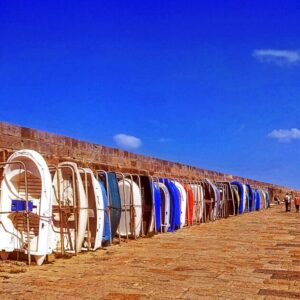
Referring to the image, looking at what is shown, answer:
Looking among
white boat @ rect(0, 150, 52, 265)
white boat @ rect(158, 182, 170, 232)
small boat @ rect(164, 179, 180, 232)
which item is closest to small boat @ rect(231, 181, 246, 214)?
small boat @ rect(164, 179, 180, 232)

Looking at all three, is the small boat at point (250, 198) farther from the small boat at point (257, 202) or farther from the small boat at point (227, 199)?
the small boat at point (227, 199)

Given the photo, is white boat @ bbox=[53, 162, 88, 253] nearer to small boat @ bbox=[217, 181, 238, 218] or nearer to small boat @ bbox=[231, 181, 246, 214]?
small boat @ bbox=[217, 181, 238, 218]

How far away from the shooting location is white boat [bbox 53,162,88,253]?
7.37 meters

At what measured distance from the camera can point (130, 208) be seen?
9.93 m

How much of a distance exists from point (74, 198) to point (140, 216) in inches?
121

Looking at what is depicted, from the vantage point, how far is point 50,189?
21.7ft

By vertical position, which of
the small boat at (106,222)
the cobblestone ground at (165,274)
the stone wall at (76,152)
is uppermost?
the stone wall at (76,152)

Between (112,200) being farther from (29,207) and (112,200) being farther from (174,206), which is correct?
(174,206)

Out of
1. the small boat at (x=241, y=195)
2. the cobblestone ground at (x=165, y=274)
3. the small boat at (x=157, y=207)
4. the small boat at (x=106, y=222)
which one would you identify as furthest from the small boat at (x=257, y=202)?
the small boat at (x=106, y=222)

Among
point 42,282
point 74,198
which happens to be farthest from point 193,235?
point 42,282

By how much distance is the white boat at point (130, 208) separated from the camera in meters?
9.91

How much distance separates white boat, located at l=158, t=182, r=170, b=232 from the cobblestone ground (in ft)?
10.3

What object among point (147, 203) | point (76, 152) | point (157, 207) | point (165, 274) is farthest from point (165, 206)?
point (165, 274)

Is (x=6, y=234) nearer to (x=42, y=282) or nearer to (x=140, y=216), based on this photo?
(x=42, y=282)
